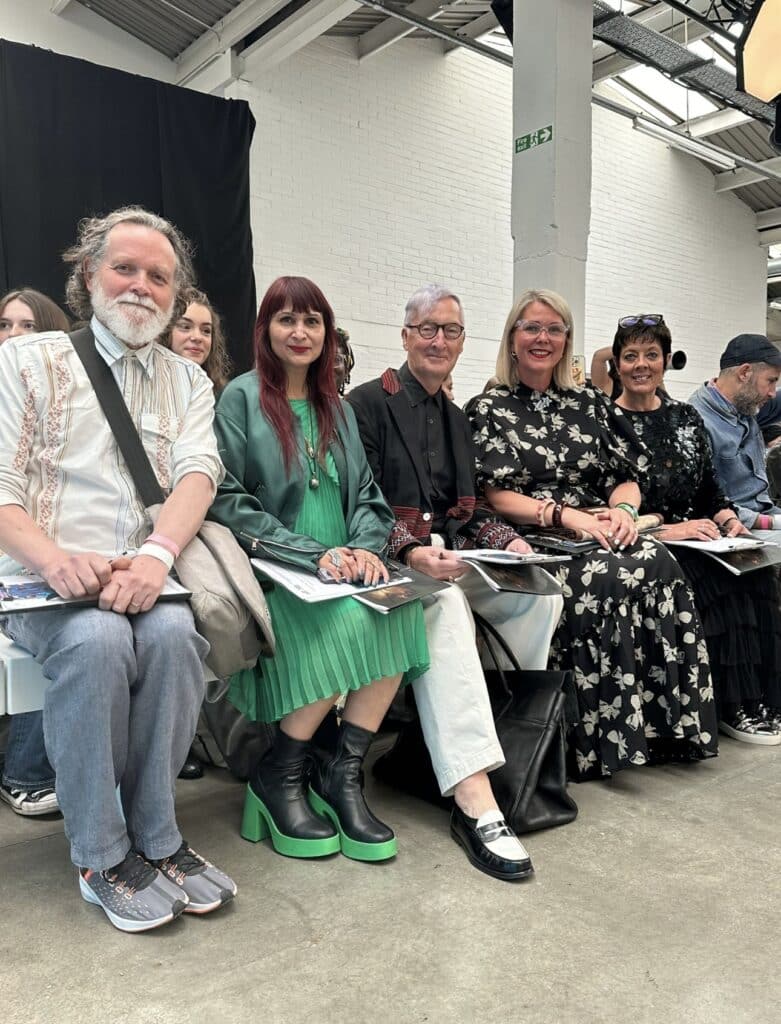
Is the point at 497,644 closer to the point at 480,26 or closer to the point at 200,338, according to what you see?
the point at 200,338

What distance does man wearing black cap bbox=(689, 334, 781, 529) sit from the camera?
3268 millimetres

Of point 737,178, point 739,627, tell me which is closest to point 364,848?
point 739,627

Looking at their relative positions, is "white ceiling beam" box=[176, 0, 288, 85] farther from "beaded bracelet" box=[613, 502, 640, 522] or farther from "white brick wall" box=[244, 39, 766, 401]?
"beaded bracelet" box=[613, 502, 640, 522]

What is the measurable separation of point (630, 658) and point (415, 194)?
6153mm

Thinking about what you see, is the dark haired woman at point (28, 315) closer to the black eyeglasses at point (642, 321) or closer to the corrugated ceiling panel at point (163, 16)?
the black eyeglasses at point (642, 321)

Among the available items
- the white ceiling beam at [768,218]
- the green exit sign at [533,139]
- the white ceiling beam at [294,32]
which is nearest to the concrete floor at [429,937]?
the green exit sign at [533,139]

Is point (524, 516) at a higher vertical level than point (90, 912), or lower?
higher

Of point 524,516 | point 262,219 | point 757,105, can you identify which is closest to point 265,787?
point 524,516

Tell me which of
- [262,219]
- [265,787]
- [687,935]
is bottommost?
[687,935]

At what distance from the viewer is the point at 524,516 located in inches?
98.2

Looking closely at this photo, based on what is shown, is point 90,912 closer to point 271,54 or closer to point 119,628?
point 119,628

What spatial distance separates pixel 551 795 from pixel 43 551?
129cm

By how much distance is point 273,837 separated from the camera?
74.0 inches

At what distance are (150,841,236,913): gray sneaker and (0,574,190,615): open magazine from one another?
1.64 ft
